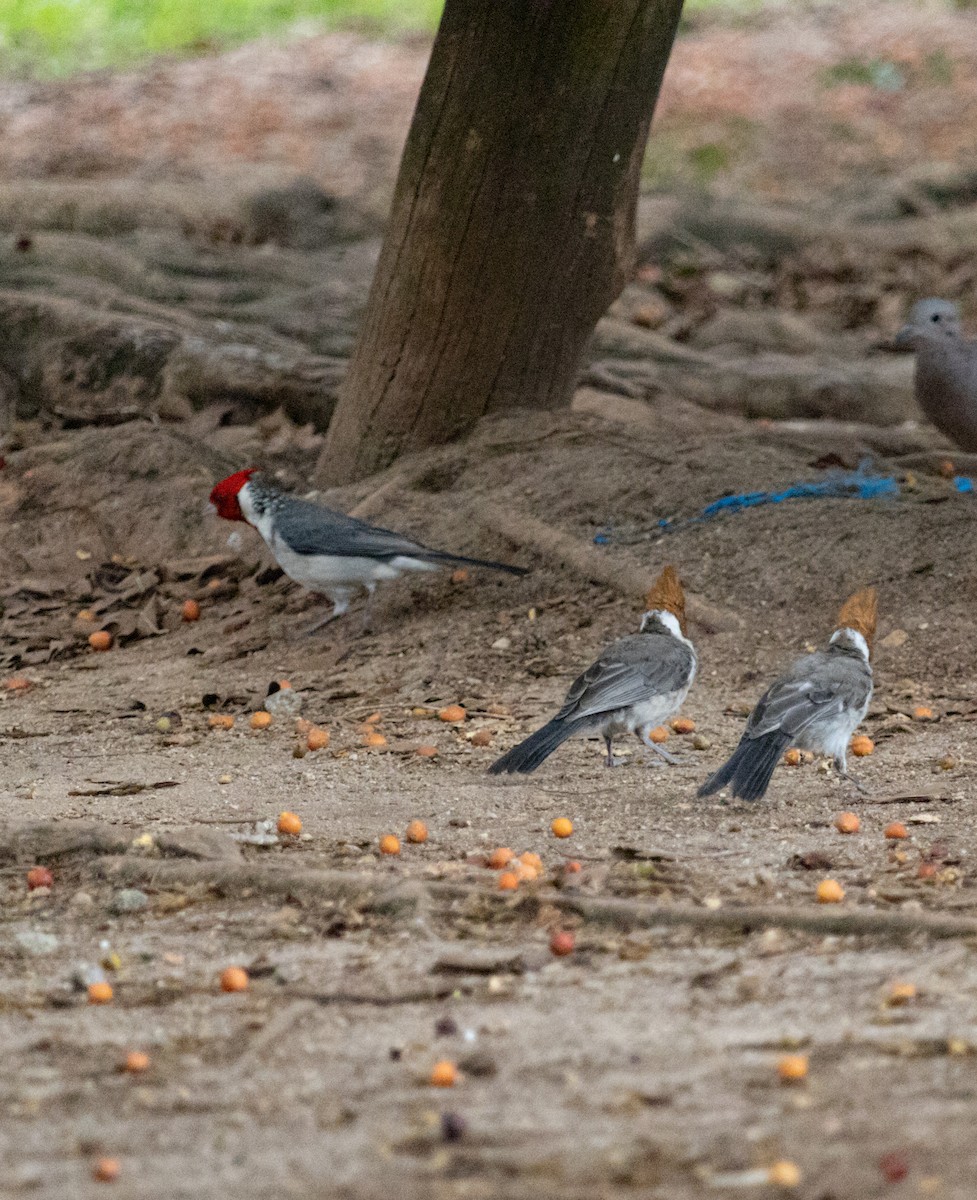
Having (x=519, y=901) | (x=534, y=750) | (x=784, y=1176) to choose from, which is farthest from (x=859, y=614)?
(x=784, y=1176)

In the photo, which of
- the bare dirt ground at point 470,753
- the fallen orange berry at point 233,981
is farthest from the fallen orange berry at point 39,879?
the fallen orange berry at point 233,981

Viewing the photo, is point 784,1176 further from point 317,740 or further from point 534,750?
point 317,740

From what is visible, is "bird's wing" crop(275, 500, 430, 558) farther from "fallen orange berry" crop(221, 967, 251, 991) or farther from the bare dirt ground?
"fallen orange berry" crop(221, 967, 251, 991)

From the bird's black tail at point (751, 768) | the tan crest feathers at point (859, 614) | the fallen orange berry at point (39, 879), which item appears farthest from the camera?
the tan crest feathers at point (859, 614)

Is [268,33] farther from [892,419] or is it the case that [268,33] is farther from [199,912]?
[199,912]

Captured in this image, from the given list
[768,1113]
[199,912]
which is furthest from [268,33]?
[768,1113]

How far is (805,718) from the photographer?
5328 millimetres

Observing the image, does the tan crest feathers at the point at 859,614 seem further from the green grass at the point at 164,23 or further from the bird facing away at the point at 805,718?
the green grass at the point at 164,23

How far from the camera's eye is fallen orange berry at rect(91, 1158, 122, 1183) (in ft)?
9.06

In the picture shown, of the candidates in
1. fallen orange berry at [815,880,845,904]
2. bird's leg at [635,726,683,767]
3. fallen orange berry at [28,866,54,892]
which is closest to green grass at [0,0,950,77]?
bird's leg at [635,726,683,767]

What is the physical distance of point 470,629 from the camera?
24.2ft

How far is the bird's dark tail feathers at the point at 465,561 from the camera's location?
24.4ft

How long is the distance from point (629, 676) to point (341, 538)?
2.19 m

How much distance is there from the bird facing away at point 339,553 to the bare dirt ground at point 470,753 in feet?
0.73
